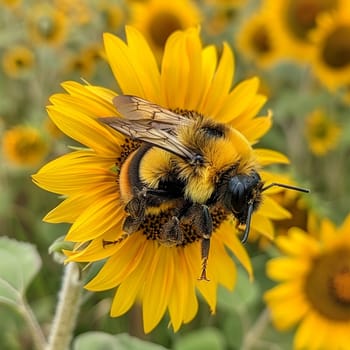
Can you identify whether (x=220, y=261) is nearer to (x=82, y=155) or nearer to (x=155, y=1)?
(x=82, y=155)

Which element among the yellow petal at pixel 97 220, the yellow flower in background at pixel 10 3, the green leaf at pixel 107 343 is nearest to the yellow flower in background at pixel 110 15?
the yellow flower in background at pixel 10 3

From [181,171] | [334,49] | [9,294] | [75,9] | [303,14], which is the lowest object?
[9,294]

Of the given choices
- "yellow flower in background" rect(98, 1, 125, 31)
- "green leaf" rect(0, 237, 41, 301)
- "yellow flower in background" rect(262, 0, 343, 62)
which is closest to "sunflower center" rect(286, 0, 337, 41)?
"yellow flower in background" rect(262, 0, 343, 62)

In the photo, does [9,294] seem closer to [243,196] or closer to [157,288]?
[157,288]

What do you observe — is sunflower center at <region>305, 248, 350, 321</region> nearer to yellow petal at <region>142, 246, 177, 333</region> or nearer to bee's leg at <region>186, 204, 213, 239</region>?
yellow petal at <region>142, 246, 177, 333</region>

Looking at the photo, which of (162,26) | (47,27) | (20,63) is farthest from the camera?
(162,26)

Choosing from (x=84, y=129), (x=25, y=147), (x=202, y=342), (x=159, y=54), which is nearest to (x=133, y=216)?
(x=84, y=129)
